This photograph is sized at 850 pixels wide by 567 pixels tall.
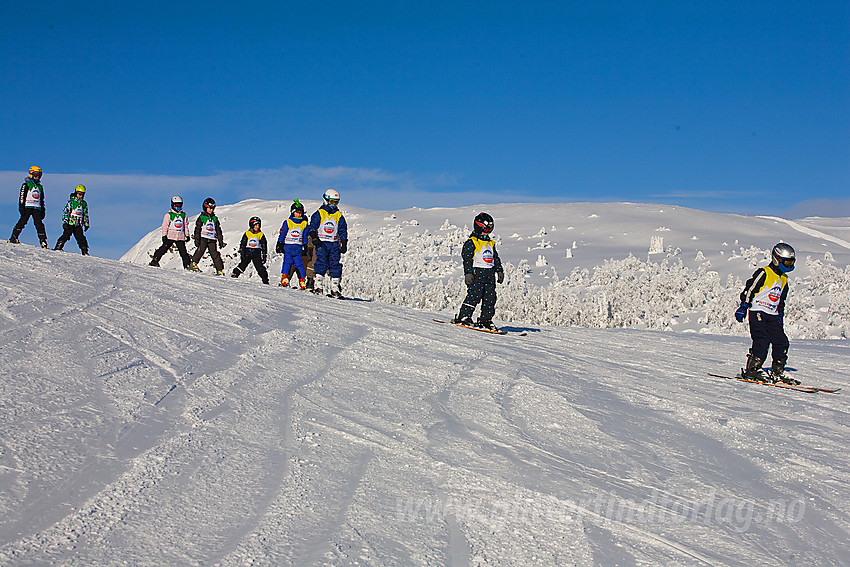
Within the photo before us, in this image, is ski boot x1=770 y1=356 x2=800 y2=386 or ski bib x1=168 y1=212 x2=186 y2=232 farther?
ski bib x1=168 y1=212 x2=186 y2=232

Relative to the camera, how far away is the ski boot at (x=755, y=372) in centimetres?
839

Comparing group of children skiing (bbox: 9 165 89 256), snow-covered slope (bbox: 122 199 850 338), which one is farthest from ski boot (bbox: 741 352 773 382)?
group of children skiing (bbox: 9 165 89 256)

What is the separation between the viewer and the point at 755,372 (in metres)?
8.47

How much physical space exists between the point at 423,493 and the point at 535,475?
2.60 ft

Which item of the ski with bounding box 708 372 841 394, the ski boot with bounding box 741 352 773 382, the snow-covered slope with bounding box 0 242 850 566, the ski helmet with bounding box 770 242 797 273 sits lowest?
the snow-covered slope with bounding box 0 242 850 566

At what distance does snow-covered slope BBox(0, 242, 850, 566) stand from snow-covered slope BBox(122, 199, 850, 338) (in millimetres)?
8875

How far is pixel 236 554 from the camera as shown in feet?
8.82

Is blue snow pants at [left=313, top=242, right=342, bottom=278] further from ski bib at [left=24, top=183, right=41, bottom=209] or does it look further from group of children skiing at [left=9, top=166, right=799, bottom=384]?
ski bib at [left=24, top=183, right=41, bottom=209]

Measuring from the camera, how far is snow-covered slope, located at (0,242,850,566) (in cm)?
291

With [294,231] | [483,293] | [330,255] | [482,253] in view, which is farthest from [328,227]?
[483,293]

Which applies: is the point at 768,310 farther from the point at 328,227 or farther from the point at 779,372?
the point at 328,227

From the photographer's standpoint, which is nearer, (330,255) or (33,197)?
(330,255)

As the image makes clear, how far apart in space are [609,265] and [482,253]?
17570 millimetres

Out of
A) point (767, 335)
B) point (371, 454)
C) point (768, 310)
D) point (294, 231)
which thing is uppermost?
point (294, 231)
